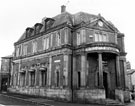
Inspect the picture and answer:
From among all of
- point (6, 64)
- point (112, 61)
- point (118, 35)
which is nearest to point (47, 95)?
point (112, 61)

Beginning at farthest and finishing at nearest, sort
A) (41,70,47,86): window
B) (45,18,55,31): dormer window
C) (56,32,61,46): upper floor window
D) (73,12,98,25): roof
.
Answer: (45,18,55,31): dormer window
(41,70,47,86): window
(73,12,98,25): roof
(56,32,61,46): upper floor window

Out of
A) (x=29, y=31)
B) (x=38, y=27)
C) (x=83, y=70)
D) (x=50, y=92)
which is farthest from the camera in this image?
(x=29, y=31)

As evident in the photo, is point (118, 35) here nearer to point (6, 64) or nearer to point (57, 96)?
point (57, 96)

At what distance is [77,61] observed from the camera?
2500 centimetres

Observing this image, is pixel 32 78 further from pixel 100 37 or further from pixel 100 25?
pixel 100 25

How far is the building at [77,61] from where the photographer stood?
23172 mm

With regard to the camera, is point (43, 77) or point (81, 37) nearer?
point (81, 37)

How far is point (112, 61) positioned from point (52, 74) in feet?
29.8

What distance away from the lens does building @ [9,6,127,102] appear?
23172 mm

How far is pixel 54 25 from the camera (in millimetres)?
28641

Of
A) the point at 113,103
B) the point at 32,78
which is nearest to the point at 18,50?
the point at 32,78

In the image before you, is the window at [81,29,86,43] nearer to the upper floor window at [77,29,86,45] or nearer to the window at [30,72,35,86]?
the upper floor window at [77,29,86,45]

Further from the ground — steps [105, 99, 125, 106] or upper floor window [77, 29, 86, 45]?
upper floor window [77, 29, 86, 45]

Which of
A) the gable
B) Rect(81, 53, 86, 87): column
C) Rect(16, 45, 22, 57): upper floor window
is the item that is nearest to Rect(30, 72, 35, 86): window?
Rect(16, 45, 22, 57): upper floor window
